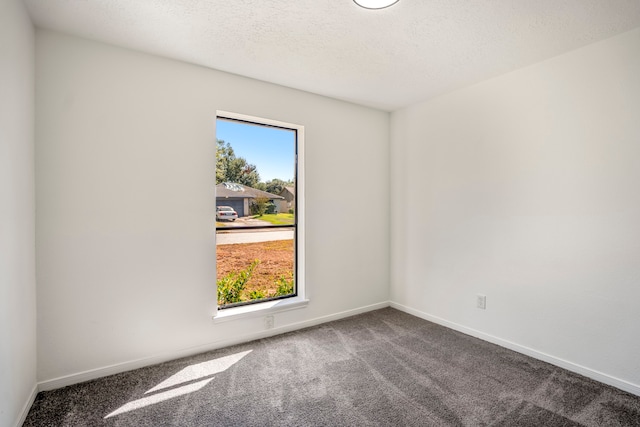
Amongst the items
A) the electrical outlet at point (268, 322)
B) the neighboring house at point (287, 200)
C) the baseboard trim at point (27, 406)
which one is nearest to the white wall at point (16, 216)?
the baseboard trim at point (27, 406)

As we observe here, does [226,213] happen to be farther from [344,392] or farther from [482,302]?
[482,302]

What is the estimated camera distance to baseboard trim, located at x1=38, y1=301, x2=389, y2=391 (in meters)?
2.12

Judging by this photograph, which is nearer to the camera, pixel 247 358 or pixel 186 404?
pixel 186 404

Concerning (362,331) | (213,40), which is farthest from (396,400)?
(213,40)

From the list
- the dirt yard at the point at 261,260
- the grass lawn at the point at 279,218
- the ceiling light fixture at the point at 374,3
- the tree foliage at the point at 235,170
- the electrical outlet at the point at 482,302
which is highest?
the ceiling light fixture at the point at 374,3

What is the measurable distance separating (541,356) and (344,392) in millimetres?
1711

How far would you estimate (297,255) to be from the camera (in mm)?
3291

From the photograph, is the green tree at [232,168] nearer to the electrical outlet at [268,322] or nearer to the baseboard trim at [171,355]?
the electrical outlet at [268,322]

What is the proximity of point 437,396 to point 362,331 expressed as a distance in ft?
3.68

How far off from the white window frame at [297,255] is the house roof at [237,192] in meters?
0.36

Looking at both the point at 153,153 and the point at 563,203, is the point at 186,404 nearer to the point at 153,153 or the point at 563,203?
the point at 153,153

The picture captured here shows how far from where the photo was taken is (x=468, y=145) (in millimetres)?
3061

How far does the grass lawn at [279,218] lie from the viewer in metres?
3.12

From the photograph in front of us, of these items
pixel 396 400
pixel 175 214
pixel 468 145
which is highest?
pixel 468 145
